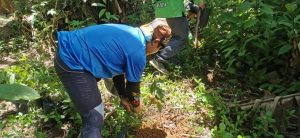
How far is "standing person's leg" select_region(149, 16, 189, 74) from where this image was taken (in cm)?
496

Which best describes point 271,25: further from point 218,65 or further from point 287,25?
point 218,65

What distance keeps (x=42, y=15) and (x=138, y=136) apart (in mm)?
3103

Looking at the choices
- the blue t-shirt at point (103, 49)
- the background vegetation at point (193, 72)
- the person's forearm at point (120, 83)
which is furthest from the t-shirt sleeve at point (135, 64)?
the person's forearm at point (120, 83)

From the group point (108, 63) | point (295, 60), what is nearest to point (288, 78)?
point (295, 60)

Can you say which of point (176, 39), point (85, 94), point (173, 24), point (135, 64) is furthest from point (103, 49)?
point (176, 39)

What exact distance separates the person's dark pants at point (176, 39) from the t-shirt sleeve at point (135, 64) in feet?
6.36

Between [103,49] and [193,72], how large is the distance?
228 cm

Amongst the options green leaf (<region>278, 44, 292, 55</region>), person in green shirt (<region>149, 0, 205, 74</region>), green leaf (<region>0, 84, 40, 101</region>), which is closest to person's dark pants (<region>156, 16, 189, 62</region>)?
person in green shirt (<region>149, 0, 205, 74</region>)

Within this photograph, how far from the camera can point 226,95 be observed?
455 centimetres

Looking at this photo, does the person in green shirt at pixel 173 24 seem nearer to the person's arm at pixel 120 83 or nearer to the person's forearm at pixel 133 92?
the person's arm at pixel 120 83

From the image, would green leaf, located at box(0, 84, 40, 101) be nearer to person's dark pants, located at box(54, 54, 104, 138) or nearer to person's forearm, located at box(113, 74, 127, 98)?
person's dark pants, located at box(54, 54, 104, 138)

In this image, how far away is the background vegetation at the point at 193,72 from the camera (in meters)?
3.80

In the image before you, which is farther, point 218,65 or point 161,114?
point 218,65

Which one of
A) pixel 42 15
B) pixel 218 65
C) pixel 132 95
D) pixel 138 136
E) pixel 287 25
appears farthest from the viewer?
pixel 42 15
